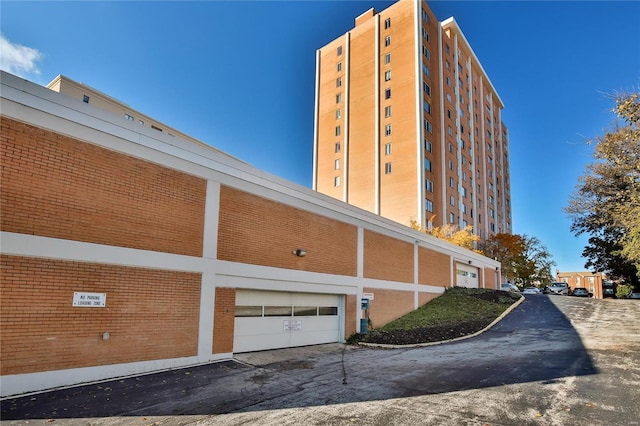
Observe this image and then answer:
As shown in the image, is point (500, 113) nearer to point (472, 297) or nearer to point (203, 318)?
point (472, 297)

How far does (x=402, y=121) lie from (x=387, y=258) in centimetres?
2852

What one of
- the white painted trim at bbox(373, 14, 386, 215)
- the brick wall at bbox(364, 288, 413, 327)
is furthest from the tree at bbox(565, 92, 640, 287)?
the white painted trim at bbox(373, 14, 386, 215)

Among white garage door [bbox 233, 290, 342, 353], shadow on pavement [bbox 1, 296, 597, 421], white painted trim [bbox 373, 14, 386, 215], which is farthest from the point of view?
white painted trim [bbox 373, 14, 386, 215]

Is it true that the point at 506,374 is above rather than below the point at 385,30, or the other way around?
below

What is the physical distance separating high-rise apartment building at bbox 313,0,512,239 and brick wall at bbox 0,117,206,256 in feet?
110

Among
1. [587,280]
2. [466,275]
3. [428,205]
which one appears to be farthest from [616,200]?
[587,280]

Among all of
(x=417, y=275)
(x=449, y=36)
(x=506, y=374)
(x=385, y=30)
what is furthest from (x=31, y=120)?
(x=449, y=36)

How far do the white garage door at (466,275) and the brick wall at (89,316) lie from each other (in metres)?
23.6

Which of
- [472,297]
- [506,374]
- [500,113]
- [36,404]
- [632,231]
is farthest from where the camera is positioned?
[500,113]

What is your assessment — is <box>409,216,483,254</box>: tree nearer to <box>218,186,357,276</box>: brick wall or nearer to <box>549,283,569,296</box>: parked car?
<box>549,283,569,296</box>: parked car

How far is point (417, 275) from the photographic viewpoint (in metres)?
23.9

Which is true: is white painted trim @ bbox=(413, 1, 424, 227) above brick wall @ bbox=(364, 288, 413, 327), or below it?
above

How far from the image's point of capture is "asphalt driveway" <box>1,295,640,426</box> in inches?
266

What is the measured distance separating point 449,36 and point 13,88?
57.6m
